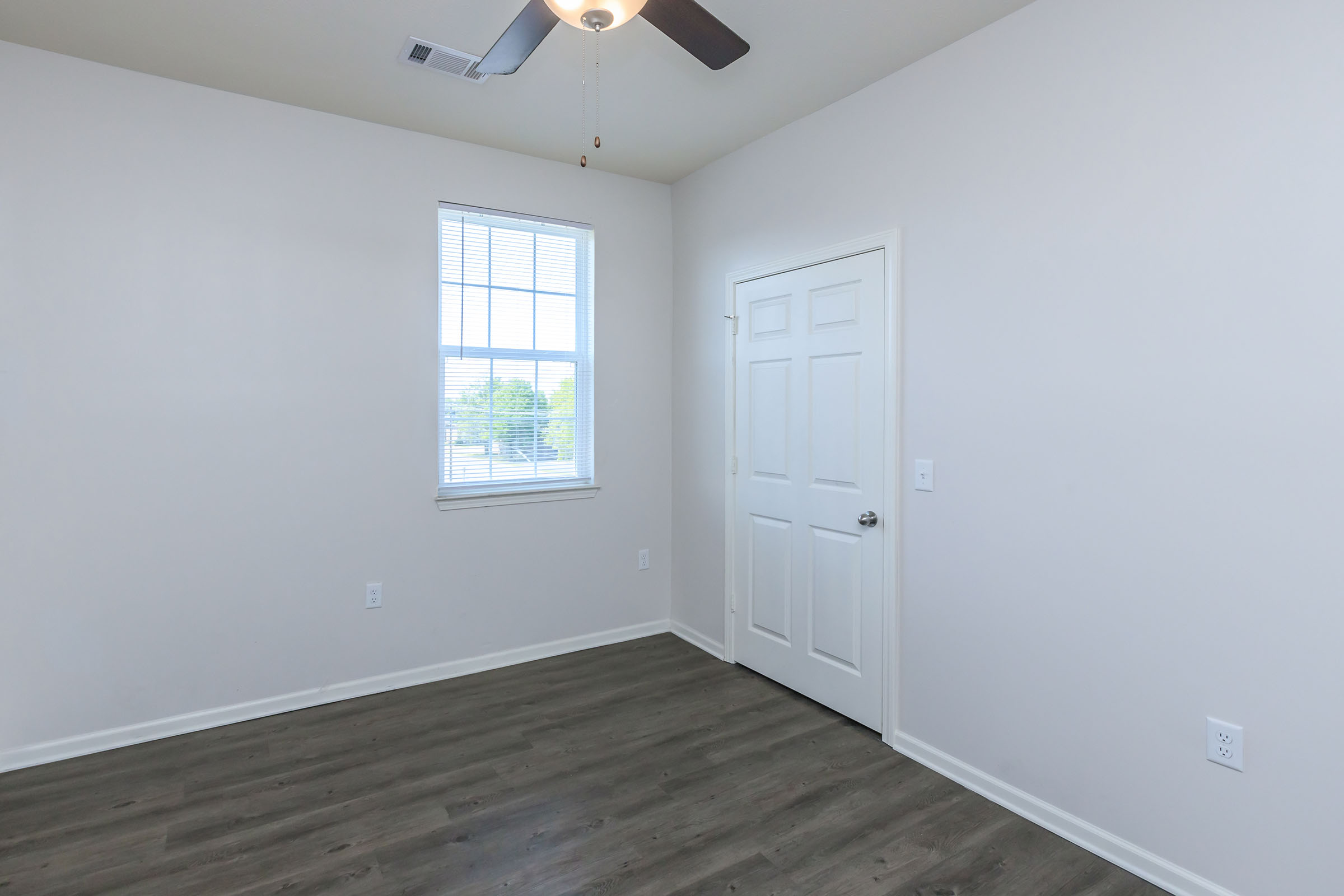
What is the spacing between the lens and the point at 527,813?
231 centimetres

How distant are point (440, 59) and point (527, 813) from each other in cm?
278

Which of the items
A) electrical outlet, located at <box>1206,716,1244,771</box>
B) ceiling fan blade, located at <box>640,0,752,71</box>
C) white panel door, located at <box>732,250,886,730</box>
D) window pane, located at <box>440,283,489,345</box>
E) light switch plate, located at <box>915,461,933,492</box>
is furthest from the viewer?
window pane, located at <box>440,283,489,345</box>

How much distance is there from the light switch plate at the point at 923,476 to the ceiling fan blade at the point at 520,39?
195 centimetres

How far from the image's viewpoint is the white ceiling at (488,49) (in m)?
2.30

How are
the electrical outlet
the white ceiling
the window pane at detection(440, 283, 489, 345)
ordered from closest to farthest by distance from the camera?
the electrical outlet < the white ceiling < the window pane at detection(440, 283, 489, 345)

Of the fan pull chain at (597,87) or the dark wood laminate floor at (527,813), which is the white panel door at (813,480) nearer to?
the dark wood laminate floor at (527,813)

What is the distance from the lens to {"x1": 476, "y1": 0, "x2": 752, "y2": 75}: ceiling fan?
1.60 metres

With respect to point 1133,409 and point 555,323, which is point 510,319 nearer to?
point 555,323

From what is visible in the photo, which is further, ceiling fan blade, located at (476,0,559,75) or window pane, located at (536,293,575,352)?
window pane, located at (536,293,575,352)

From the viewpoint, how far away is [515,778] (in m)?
2.53

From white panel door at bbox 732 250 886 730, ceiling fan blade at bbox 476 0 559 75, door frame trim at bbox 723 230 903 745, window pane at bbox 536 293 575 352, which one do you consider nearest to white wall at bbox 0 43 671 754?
window pane at bbox 536 293 575 352

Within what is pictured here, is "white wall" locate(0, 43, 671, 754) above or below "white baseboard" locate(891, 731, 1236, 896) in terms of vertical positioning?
above

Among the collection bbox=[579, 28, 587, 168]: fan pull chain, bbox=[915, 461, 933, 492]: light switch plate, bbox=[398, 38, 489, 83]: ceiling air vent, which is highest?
bbox=[579, 28, 587, 168]: fan pull chain

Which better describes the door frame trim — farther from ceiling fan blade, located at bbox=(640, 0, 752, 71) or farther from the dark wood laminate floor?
ceiling fan blade, located at bbox=(640, 0, 752, 71)
